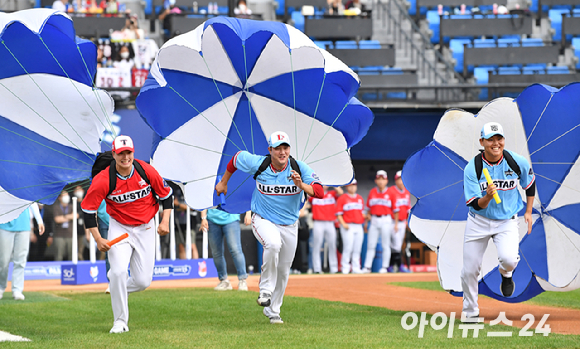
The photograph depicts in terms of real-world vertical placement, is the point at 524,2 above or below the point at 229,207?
above

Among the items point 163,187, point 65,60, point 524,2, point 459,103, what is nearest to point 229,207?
point 163,187

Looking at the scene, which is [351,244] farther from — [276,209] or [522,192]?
[276,209]

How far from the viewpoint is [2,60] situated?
357 inches

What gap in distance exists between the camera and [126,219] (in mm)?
7695

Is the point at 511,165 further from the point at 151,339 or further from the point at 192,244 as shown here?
the point at 192,244

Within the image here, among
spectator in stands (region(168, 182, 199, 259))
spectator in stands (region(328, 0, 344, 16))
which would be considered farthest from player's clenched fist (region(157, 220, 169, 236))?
spectator in stands (region(328, 0, 344, 16))

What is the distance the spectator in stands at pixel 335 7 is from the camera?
68.5ft

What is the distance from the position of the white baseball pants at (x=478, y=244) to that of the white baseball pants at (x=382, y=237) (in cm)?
936

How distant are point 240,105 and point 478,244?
3.92 meters

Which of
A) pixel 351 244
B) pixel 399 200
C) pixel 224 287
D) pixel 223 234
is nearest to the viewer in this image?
pixel 223 234

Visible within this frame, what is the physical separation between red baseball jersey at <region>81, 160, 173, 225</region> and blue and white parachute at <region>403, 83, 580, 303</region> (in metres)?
3.71

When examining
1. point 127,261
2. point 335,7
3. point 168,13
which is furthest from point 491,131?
point 168,13

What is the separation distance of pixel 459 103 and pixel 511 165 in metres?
10.5
